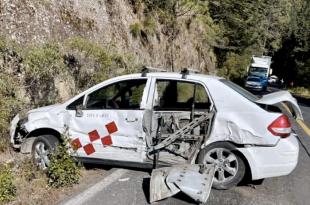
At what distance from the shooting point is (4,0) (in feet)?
36.6

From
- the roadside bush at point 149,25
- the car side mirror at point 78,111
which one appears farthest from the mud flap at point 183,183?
the roadside bush at point 149,25

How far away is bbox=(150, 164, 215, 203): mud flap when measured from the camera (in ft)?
20.7

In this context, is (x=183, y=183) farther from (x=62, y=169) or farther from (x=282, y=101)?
(x=282, y=101)

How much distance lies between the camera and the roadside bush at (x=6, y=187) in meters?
5.90

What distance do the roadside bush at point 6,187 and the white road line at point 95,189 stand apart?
2.24 ft

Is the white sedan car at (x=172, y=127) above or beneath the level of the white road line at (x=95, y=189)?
Answer: above

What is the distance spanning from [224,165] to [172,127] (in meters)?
1.04

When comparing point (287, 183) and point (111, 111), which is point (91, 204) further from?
point (287, 183)

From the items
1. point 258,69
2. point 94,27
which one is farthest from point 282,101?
point 258,69

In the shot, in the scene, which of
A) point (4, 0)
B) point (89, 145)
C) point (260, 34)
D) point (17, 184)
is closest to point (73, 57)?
point (4, 0)

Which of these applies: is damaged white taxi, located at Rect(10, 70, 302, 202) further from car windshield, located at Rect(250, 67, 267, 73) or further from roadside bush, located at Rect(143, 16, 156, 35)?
car windshield, located at Rect(250, 67, 267, 73)

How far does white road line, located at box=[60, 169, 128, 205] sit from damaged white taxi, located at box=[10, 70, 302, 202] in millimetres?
250

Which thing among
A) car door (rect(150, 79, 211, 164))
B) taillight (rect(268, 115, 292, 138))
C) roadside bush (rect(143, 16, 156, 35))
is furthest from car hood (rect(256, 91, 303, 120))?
roadside bush (rect(143, 16, 156, 35))

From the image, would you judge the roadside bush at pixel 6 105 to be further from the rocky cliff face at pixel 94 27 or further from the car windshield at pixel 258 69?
the car windshield at pixel 258 69
